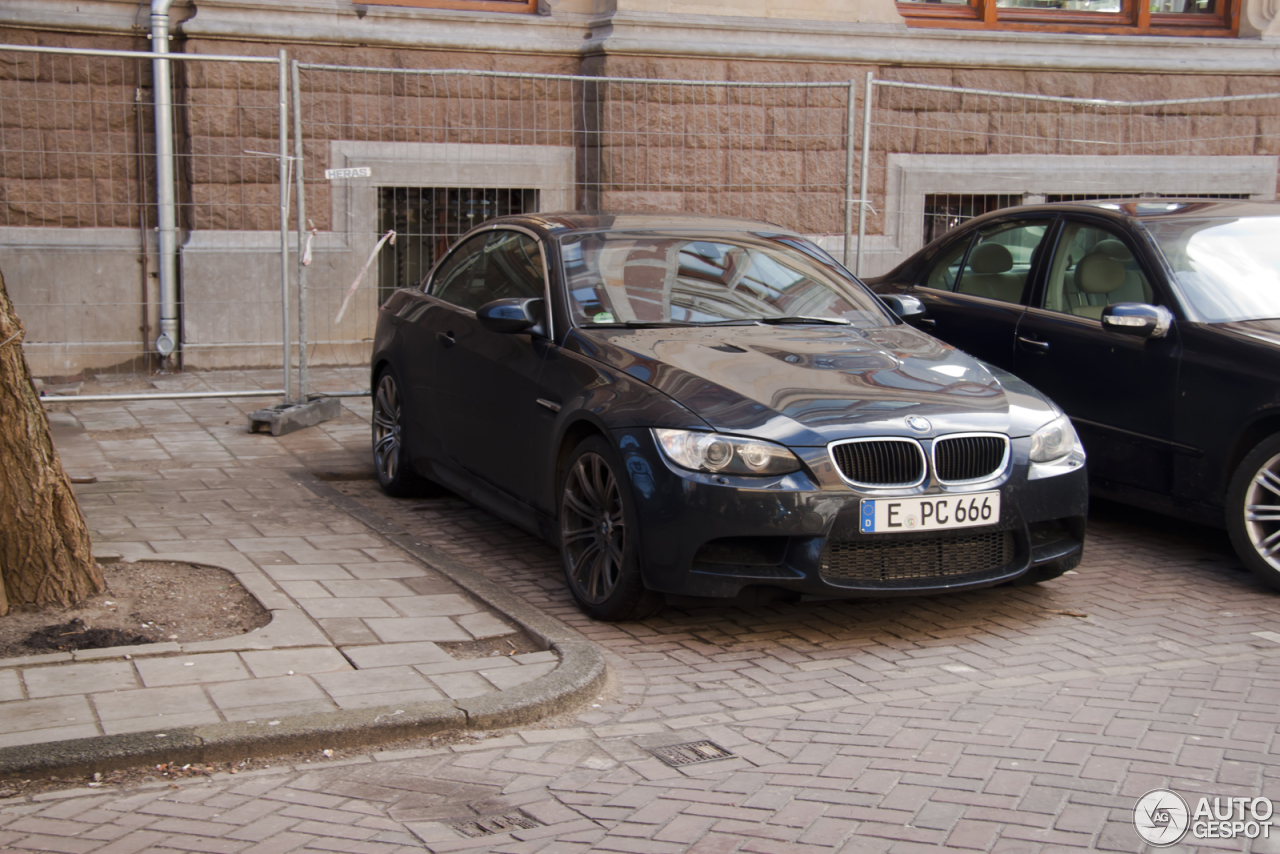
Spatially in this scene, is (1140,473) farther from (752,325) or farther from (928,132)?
(928,132)

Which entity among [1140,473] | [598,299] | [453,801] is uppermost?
[598,299]

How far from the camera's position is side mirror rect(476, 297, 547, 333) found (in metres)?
5.86

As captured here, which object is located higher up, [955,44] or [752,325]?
[955,44]

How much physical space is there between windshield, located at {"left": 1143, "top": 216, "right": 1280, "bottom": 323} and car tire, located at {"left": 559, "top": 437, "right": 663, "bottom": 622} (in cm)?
307

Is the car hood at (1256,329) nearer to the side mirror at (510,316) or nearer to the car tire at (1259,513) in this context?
the car tire at (1259,513)

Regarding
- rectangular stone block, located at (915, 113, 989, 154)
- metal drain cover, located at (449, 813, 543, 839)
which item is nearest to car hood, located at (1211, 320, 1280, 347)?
metal drain cover, located at (449, 813, 543, 839)

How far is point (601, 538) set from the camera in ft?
17.4

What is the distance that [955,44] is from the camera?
1355 centimetres

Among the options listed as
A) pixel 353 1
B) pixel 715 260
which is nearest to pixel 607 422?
pixel 715 260

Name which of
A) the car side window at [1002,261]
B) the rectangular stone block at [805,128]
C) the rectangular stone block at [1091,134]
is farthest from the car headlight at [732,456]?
the rectangular stone block at [1091,134]

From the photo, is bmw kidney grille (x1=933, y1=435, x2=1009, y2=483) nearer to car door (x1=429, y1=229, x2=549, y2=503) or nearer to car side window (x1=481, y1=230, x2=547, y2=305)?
car door (x1=429, y1=229, x2=549, y2=503)

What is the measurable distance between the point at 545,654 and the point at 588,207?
7.97 m

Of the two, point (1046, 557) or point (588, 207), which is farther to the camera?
point (588, 207)

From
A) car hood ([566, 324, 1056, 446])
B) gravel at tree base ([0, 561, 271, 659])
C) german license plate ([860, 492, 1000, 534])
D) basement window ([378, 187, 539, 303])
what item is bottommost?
gravel at tree base ([0, 561, 271, 659])
